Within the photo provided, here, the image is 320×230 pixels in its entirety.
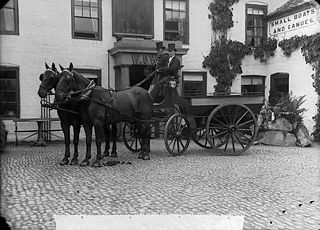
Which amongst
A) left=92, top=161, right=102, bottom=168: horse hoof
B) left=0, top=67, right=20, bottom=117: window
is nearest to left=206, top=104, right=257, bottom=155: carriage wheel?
left=92, top=161, right=102, bottom=168: horse hoof

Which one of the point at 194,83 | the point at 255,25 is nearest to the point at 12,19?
the point at 194,83

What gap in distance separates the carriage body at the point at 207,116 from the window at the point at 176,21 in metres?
4.79

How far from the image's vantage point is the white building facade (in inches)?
484

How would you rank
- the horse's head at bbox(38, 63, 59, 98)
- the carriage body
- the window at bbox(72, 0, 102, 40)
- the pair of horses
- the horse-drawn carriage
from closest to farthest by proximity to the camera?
the horse's head at bbox(38, 63, 59, 98)
the pair of horses
the horse-drawn carriage
the carriage body
the window at bbox(72, 0, 102, 40)

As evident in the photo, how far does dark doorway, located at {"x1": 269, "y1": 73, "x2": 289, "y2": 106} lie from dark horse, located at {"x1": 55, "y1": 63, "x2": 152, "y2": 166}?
24.3ft

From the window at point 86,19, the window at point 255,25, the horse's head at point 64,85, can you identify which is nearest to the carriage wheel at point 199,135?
the horse's head at point 64,85

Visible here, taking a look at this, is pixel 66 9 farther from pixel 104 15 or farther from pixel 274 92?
pixel 274 92

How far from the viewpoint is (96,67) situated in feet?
43.8

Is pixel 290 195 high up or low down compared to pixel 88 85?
down

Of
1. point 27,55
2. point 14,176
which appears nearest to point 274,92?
point 27,55

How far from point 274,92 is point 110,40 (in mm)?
6964

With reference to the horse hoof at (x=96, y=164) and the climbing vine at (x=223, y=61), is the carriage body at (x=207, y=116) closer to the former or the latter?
the horse hoof at (x=96, y=164)

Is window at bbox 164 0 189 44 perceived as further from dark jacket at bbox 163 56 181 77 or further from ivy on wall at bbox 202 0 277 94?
dark jacket at bbox 163 56 181 77

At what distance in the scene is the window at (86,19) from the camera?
42.6 feet
